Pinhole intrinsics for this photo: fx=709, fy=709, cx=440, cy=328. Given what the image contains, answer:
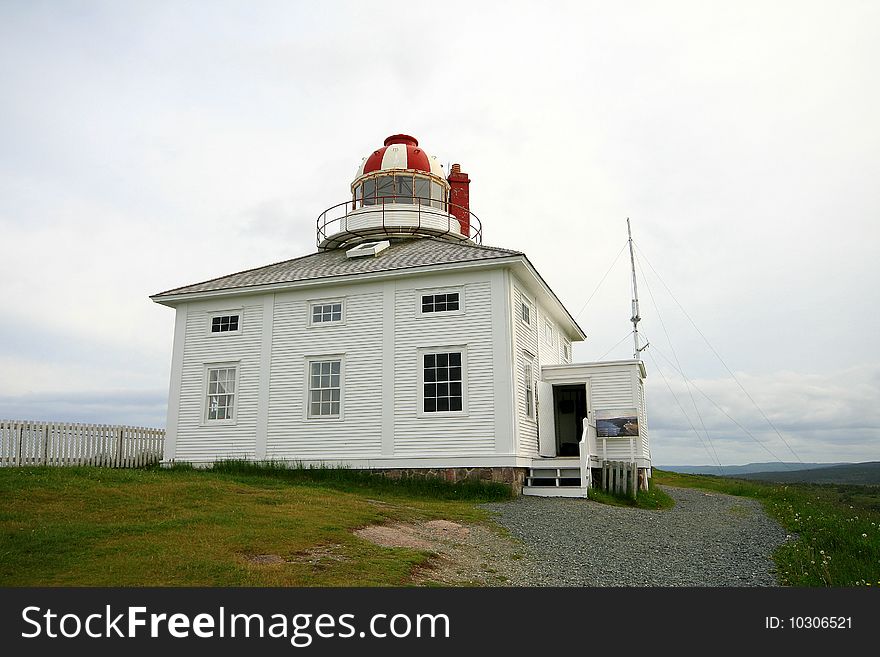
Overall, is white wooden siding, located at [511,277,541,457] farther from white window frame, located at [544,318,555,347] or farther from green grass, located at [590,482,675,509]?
white window frame, located at [544,318,555,347]

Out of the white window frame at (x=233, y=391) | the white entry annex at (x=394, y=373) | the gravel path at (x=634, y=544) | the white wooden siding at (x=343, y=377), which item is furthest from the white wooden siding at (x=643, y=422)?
the white window frame at (x=233, y=391)

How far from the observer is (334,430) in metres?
18.4

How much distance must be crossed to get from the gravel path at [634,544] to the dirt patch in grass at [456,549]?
24cm

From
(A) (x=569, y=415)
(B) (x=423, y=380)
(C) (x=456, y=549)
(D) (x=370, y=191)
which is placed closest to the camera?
(C) (x=456, y=549)

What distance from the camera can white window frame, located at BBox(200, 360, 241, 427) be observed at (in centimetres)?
1969

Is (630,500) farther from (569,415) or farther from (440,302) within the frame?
(440,302)

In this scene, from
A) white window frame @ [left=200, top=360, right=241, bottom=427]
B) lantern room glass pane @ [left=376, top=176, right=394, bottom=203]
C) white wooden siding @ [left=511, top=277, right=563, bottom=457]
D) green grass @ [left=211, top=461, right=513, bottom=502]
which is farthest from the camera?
lantern room glass pane @ [left=376, top=176, right=394, bottom=203]

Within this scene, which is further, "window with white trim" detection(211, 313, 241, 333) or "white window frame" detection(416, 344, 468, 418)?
"window with white trim" detection(211, 313, 241, 333)

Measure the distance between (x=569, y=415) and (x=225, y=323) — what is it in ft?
36.9

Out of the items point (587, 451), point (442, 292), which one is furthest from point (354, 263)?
point (587, 451)

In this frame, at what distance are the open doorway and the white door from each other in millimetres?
3116

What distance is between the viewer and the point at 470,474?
55.4 feet

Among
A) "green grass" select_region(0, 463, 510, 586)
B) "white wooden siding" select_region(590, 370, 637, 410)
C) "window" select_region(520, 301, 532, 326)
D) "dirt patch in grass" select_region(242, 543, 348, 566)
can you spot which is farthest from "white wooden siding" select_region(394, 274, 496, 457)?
"dirt patch in grass" select_region(242, 543, 348, 566)
